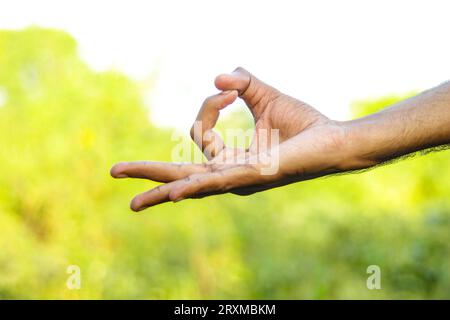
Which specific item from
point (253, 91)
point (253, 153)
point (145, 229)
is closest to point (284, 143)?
point (253, 153)

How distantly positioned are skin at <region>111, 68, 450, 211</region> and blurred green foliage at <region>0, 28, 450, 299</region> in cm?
339

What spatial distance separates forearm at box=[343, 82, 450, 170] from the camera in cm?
191

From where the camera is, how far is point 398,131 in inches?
76.2

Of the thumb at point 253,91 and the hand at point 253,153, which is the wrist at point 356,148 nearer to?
the hand at point 253,153

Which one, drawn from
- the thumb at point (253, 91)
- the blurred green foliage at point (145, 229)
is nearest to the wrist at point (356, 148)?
the thumb at point (253, 91)

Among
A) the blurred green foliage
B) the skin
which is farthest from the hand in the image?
the blurred green foliage

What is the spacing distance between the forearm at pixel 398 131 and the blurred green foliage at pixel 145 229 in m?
3.63

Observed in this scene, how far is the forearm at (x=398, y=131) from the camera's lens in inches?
75.0

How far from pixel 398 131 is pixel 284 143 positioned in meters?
0.37

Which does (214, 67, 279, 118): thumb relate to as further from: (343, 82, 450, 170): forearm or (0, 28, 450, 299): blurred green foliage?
(0, 28, 450, 299): blurred green foliage

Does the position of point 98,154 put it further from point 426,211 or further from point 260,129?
point 260,129

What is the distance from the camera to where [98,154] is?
Answer: 20.4 feet
